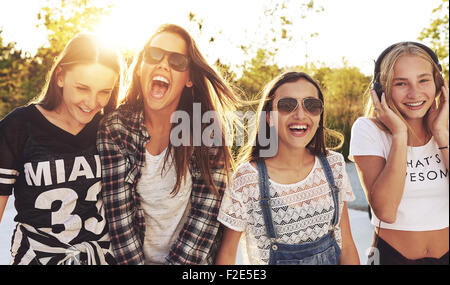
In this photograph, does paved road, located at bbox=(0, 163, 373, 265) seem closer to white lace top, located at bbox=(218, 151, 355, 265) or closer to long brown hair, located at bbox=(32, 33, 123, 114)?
long brown hair, located at bbox=(32, 33, 123, 114)

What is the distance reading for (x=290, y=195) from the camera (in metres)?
2.57

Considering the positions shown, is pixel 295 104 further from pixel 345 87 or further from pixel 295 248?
pixel 345 87

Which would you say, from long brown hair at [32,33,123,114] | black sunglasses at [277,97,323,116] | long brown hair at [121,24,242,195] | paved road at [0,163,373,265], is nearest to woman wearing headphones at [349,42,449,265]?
black sunglasses at [277,97,323,116]

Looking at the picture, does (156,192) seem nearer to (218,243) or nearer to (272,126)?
(218,243)

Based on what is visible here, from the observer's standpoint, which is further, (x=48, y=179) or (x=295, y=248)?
(x=295, y=248)

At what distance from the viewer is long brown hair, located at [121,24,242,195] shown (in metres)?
2.63

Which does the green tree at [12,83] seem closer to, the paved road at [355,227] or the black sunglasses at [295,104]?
the paved road at [355,227]

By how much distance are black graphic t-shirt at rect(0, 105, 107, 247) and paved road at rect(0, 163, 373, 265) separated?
1.79 meters

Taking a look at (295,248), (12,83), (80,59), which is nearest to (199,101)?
(80,59)

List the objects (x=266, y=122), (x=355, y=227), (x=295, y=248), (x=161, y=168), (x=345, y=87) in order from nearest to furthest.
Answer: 1. (x=295, y=248)
2. (x=161, y=168)
3. (x=266, y=122)
4. (x=355, y=227)
5. (x=345, y=87)

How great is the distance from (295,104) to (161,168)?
0.90m

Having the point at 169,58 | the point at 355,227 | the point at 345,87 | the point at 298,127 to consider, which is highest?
the point at 345,87

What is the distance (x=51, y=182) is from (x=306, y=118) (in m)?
1.51
